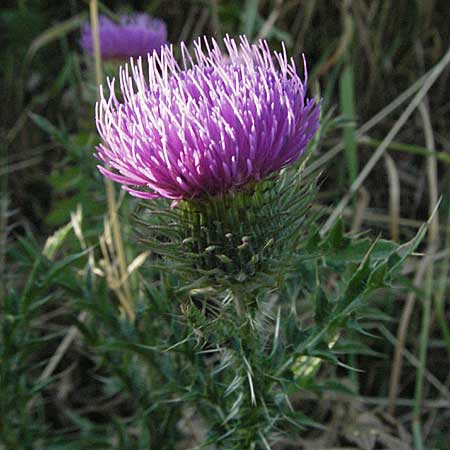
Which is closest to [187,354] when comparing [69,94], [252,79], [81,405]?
[252,79]

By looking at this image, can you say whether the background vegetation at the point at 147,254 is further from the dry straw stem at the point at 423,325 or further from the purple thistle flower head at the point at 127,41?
the purple thistle flower head at the point at 127,41

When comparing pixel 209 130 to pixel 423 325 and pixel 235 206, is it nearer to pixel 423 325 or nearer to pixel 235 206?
pixel 235 206

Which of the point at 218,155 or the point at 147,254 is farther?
the point at 147,254

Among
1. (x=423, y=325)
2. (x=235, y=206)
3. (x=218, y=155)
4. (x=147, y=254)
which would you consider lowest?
(x=423, y=325)

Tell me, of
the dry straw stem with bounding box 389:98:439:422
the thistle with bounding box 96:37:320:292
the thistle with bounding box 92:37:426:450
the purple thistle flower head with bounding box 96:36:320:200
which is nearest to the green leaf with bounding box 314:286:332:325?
the thistle with bounding box 92:37:426:450

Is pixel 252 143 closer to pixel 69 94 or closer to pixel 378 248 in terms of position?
pixel 378 248

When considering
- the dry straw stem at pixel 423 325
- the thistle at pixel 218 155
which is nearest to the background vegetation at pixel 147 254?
the dry straw stem at pixel 423 325

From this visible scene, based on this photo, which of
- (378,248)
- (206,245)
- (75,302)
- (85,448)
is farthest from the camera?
(85,448)

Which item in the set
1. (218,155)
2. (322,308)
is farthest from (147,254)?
(218,155)
